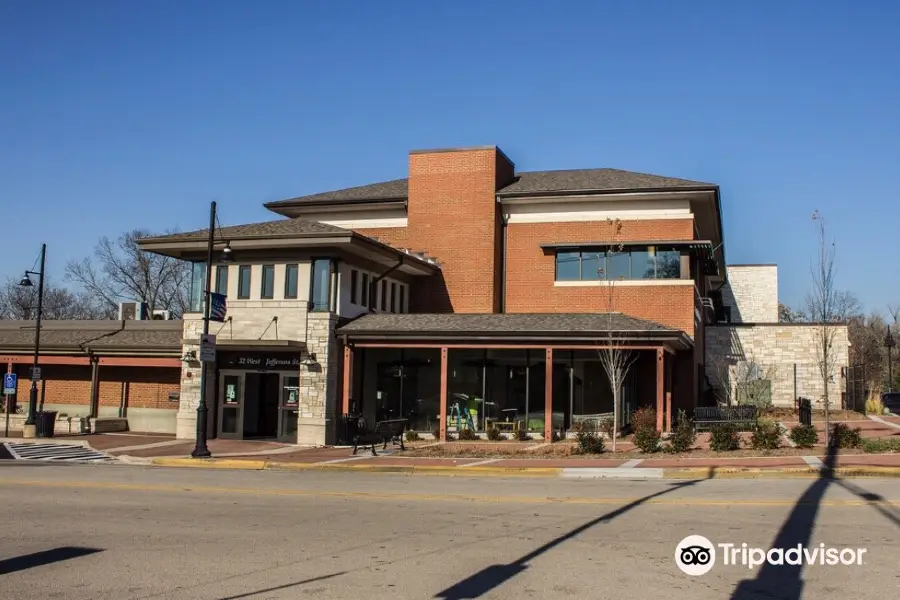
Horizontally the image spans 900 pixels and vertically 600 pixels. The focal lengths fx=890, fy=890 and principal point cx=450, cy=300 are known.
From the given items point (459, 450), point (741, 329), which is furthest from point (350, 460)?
point (741, 329)

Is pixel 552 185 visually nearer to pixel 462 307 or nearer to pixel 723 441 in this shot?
pixel 462 307

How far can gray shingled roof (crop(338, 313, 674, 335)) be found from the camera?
27.4 metres

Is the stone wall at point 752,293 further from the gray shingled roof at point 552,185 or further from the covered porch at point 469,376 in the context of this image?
the covered porch at point 469,376

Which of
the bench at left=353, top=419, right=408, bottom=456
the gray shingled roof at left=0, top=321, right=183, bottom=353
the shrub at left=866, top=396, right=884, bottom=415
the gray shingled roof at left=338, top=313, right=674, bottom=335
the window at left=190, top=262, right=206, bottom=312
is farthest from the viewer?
the shrub at left=866, top=396, right=884, bottom=415

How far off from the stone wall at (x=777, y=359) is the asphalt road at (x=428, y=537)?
86.7 feet

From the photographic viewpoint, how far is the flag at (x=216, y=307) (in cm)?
2570

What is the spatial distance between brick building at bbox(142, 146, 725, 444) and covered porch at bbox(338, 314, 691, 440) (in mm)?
54

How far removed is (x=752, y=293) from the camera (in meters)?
60.0

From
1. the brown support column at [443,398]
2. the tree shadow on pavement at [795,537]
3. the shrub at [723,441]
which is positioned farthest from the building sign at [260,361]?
the tree shadow on pavement at [795,537]

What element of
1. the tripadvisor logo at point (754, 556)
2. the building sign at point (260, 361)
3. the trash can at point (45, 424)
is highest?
the building sign at point (260, 361)

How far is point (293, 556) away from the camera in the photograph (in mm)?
10250

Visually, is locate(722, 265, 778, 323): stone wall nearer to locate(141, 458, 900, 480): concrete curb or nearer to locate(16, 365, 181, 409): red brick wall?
locate(16, 365, 181, 409): red brick wall

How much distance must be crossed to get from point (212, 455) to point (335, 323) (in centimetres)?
588

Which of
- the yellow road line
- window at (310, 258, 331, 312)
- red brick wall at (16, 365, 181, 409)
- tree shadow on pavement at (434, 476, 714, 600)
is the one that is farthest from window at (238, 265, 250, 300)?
tree shadow on pavement at (434, 476, 714, 600)
